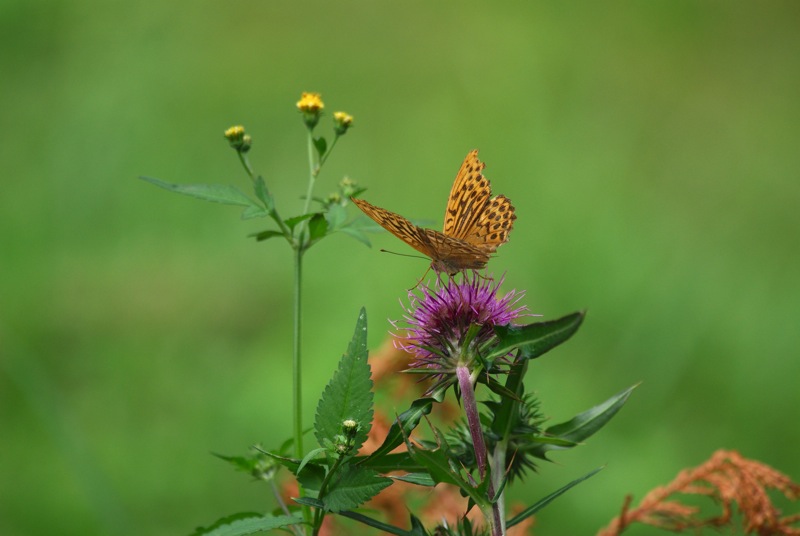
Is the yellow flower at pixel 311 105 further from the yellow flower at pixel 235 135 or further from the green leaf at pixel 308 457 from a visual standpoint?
the green leaf at pixel 308 457

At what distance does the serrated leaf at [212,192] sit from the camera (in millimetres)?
1404

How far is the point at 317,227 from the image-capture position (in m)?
1.47

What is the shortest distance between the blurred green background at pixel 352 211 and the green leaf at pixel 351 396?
155 cm

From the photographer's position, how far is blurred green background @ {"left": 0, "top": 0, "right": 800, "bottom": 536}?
344cm

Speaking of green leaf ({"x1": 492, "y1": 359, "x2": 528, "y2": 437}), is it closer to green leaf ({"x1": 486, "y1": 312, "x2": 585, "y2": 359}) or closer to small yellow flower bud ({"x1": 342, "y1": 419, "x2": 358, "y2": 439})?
green leaf ({"x1": 486, "y1": 312, "x2": 585, "y2": 359})

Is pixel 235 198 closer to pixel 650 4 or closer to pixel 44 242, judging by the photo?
pixel 44 242

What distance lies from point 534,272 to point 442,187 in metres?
0.80

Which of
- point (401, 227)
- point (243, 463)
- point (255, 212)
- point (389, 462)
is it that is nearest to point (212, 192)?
point (255, 212)

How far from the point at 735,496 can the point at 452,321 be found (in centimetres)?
64

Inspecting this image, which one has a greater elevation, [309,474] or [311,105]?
[311,105]

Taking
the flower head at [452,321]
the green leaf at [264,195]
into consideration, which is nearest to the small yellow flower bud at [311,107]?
the green leaf at [264,195]

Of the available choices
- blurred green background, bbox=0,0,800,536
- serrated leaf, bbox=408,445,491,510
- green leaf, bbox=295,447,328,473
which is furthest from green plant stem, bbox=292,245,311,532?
blurred green background, bbox=0,0,800,536

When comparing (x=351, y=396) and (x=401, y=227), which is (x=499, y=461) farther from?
(x=401, y=227)

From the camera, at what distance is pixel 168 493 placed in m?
3.27
